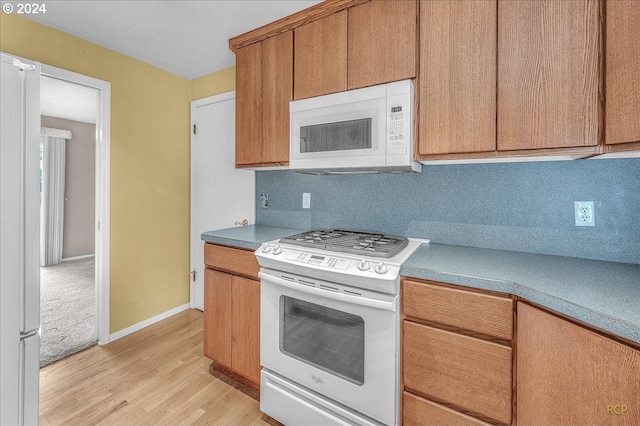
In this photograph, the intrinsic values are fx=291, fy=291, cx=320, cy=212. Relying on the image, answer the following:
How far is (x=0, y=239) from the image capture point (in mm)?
1003

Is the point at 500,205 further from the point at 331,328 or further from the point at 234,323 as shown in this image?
the point at 234,323

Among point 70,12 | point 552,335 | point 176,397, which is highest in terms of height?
point 70,12

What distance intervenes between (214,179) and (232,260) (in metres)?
1.35

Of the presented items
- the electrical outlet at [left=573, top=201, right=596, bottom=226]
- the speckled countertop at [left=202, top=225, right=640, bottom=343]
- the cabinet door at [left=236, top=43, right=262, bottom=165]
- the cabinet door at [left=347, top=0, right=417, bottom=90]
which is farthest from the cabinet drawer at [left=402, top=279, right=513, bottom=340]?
the cabinet door at [left=236, top=43, right=262, bottom=165]

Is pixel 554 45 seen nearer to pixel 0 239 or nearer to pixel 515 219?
pixel 515 219

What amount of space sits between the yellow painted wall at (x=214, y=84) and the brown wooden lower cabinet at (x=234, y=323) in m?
1.83

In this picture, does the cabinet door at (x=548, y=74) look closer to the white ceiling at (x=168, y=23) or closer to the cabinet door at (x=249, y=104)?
the white ceiling at (x=168, y=23)

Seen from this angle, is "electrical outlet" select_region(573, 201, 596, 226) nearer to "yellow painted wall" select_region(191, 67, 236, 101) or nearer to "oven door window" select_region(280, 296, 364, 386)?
"oven door window" select_region(280, 296, 364, 386)

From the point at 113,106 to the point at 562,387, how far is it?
335 cm

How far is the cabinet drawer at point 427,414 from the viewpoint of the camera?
1207 mm

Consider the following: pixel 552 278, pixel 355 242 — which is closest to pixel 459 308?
pixel 552 278

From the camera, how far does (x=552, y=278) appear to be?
114 centimetres

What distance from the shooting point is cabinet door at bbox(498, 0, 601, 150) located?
1.17m

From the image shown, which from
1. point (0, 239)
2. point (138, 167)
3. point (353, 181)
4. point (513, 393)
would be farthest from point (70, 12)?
point (513, 393)
